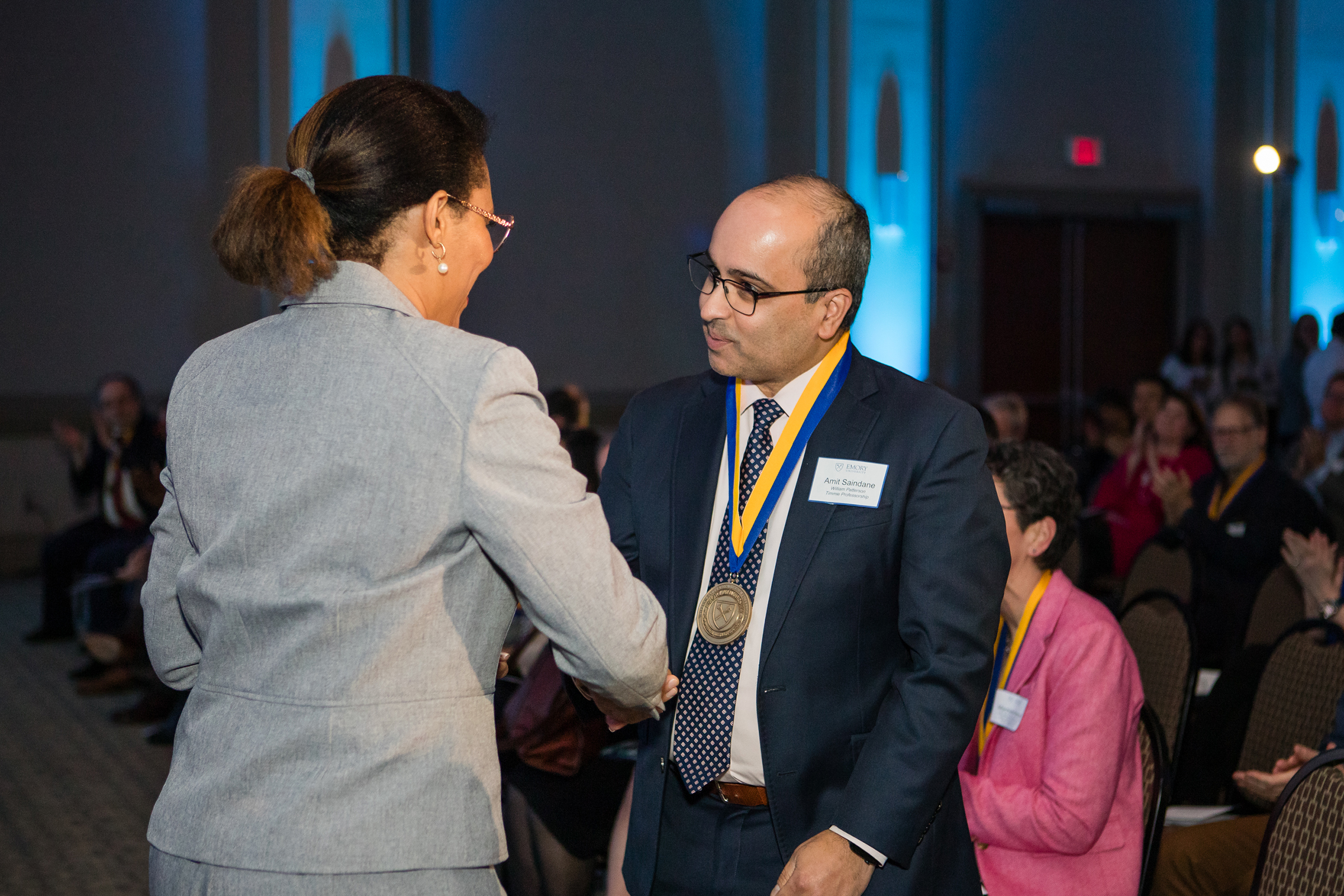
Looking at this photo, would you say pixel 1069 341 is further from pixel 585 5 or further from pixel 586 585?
pixel 586 585

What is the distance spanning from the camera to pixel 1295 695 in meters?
2.87

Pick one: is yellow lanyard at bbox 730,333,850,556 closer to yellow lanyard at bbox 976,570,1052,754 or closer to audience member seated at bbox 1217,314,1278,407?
yellow lanyard at bbox 976,570,1052,754

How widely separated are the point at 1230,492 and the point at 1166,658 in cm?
198

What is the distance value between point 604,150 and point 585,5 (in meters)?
1.13

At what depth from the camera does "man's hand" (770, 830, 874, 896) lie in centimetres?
137

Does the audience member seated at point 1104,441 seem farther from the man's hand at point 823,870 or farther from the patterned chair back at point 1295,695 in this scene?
the man's hand at point 823,870

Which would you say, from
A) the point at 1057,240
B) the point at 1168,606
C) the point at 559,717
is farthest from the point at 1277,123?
the point at 559,717

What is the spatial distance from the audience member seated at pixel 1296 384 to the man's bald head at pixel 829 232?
29.5 feet

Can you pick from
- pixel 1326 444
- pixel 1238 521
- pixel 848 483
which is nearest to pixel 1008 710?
pixel 848 483

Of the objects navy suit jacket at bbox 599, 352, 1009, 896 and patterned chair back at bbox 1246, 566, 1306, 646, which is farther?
patterned chair back at bbox 1246, 566, 1306, 646

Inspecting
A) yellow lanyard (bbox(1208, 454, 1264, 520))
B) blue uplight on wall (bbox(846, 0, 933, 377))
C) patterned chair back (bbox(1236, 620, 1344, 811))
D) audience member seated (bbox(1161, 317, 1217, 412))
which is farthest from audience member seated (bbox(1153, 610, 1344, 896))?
audience member seated (bbox(1161, 317, 1217, 412))

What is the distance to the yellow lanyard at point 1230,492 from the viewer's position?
473 cm

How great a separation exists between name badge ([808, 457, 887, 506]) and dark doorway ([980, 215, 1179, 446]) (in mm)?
9223

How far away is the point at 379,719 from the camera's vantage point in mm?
1062
